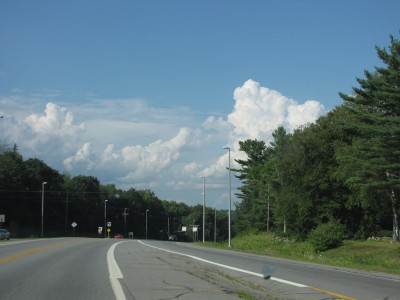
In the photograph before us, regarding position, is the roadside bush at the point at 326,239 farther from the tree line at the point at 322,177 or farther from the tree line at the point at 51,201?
the tree line at the point at 51,201

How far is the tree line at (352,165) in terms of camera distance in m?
34.3

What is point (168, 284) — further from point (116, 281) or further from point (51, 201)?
point (51, 201)

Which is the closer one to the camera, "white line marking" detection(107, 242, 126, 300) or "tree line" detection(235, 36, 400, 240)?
"white line marking" detection(107, 242, 126, 300)

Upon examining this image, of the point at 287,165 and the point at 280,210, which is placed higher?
the point at 287,165

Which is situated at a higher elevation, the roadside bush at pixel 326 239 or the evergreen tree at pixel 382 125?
the evergreen tree at pixel 382 125

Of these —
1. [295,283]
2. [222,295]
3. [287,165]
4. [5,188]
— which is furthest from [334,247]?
[5,188]

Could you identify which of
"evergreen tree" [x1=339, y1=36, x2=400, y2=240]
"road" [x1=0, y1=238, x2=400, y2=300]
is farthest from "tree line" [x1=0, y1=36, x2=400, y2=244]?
"road" [x1=0, y1=238, x2=400, y2=300]

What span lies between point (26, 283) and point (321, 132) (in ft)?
163

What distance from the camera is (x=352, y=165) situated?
45.9 meters

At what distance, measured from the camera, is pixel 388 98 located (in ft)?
108

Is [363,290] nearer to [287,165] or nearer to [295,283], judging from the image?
[295,283]

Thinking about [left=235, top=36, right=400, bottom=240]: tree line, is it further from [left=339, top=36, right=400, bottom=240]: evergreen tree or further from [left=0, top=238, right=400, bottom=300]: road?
[left=0, top=238, right=400, bottom=300]: road

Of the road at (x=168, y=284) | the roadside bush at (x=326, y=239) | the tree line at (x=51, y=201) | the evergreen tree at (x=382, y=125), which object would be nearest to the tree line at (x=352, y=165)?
the evergreen tree at (x=382, y=125)

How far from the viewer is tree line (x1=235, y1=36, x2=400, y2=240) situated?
34344mm
